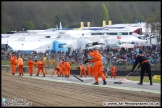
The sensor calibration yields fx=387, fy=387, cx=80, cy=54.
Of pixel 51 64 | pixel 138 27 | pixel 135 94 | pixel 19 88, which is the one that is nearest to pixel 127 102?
pixel 135 94

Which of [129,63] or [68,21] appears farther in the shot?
[68,21]

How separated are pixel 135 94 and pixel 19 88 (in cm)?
417

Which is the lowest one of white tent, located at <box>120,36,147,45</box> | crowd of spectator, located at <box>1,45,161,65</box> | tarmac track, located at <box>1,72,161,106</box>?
tarmac track, located at <box>1,72,161,106</box>

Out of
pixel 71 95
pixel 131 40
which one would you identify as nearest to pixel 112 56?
pixel 131 40

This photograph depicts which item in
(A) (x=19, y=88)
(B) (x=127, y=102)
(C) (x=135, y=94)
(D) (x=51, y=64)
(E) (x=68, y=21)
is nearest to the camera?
(B) (x=127, y=102)

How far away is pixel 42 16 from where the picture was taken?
179ft

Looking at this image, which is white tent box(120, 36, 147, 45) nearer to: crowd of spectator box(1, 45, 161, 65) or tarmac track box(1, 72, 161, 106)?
crowd of spectator box(1, 45, 161, 65)

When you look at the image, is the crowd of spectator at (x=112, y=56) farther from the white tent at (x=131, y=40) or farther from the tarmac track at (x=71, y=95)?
the tarmac track at (x=71, y=95)

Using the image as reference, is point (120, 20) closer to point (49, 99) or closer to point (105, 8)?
point (105, 8)

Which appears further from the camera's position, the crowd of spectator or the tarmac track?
the crowd of spectator

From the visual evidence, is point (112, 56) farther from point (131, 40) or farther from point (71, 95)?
point (71, 95)

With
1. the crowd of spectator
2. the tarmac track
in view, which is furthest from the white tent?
the tarmac track

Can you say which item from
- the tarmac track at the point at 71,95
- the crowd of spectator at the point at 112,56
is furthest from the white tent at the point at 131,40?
the tarmac track at the point at 71,95

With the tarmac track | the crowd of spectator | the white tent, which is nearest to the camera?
the tarmac track
